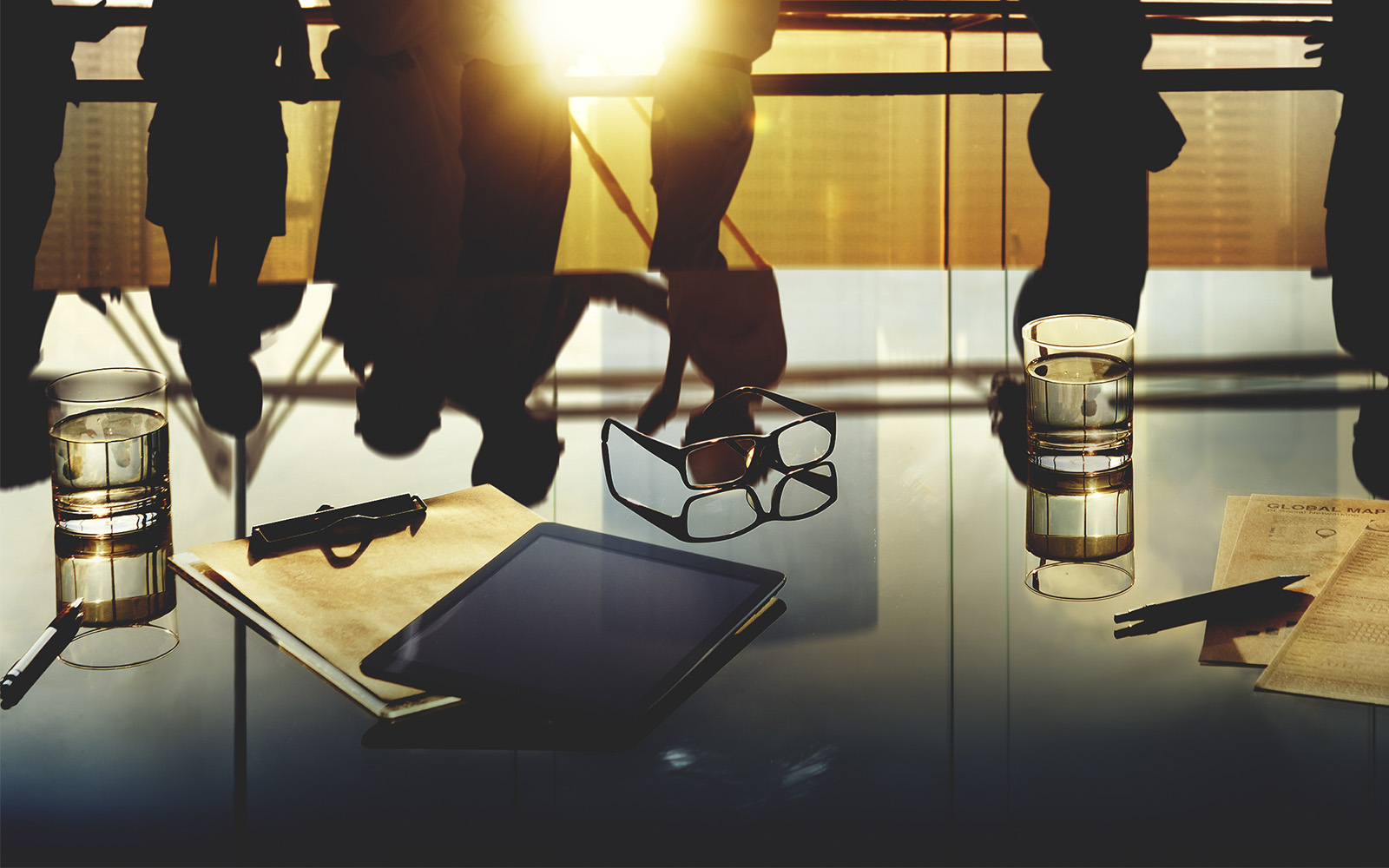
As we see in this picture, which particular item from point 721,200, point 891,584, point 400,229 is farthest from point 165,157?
point 891,584

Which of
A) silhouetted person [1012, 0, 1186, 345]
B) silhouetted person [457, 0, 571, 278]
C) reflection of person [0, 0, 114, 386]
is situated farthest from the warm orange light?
reflection of person [0, 0, 114, 386]

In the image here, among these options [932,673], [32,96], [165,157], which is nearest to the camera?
[932,673]

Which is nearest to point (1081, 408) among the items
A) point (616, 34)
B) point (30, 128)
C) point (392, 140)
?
point (392, 140)

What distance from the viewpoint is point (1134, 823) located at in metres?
0.48

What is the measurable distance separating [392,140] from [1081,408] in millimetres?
1903

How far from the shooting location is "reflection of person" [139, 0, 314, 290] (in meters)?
2.09

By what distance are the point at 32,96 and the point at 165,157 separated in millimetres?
407

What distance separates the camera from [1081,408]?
2.81 feet

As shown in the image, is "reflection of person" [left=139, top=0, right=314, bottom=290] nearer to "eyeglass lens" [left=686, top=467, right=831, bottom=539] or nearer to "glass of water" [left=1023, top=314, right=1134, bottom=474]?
"eyeglass lens" [left=686, top=467, right=831, bottom=539]

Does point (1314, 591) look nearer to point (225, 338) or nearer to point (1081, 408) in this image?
point (1081, 408)

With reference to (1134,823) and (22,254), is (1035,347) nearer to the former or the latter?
(1134,823)

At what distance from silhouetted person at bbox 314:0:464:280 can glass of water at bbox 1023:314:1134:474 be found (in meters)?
1.78

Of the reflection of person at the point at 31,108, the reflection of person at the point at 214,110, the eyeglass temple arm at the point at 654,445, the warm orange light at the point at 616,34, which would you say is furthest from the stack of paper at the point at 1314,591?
the warm orange light at the point at 616,34

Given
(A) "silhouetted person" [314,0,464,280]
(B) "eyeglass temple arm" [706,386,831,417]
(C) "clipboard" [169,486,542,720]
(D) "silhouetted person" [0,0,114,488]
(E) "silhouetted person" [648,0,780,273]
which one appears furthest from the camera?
(E) "silhouetted person" [648,0,780,273]
